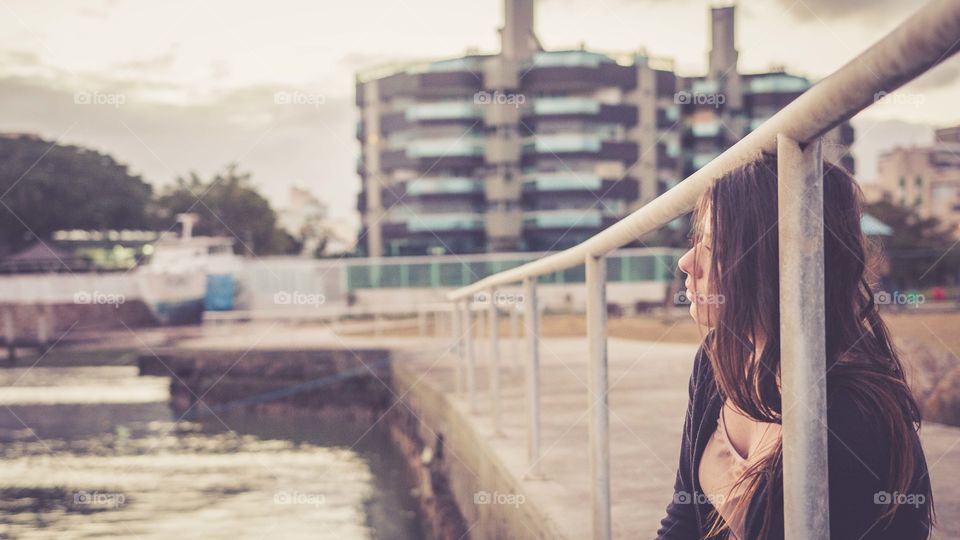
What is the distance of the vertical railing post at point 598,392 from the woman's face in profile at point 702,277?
74 centimetres

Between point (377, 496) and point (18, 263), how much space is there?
36.2m

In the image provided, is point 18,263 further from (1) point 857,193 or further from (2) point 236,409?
(1) point 857,193

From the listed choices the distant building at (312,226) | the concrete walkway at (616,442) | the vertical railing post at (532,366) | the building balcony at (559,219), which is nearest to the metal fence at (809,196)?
the concrete walkway at (616,442)

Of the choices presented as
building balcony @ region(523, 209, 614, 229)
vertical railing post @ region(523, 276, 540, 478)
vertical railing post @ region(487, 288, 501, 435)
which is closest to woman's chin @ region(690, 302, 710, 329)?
vertical railing post @ region(523, 276, 540, 478)

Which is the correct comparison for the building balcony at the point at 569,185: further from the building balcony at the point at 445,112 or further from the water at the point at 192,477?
the water at the point at 192,477

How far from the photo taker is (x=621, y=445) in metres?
3.83

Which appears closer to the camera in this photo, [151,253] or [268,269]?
[268,269]

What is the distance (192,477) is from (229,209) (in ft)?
143

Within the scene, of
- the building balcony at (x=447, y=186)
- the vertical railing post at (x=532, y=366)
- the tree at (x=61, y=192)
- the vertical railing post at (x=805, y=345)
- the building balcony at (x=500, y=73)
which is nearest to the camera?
the vertical railing post at (x=805, y=345)

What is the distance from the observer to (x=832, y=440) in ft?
3.01

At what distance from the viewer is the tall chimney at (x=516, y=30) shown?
4259 centimetres

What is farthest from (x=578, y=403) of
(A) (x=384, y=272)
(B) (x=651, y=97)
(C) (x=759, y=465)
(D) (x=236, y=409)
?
(B) (x=651, y=97)

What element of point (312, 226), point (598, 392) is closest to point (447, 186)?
point (312, 226)

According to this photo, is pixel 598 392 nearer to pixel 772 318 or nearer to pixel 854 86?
pixel 772 318
